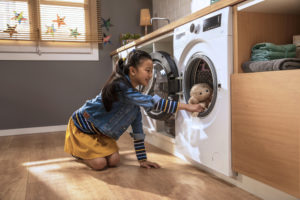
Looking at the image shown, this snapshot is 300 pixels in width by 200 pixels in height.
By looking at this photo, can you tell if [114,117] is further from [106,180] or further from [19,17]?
[19,17]

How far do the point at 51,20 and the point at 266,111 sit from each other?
Answer: 109 inches

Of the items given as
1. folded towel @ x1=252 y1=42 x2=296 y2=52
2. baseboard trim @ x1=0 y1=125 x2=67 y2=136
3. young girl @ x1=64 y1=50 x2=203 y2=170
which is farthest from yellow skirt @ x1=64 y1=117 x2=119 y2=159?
baseboard trim @ x1=0 y1=125 x2=67 y2=136

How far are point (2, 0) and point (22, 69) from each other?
0.78 m

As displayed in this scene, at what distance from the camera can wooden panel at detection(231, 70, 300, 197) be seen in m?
0.92

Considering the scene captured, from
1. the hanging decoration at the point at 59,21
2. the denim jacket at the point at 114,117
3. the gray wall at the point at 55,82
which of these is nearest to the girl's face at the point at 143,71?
the denim jacket at the point at 114,117

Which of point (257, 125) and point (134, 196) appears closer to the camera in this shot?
point (257, 125)

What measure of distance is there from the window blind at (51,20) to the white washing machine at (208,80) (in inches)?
72.5

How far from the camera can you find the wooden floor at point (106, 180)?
120cm

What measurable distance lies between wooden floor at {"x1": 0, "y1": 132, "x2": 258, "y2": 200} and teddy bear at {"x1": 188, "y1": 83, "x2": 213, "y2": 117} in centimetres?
38

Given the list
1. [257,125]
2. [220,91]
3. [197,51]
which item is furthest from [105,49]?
[257,125]

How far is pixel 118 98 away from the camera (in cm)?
153

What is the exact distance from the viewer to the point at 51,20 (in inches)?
120

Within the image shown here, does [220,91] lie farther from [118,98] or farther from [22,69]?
[22,69]

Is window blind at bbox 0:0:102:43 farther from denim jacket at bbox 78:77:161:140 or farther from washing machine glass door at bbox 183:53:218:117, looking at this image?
washing machine glass door at bbox 183:53:218:117
